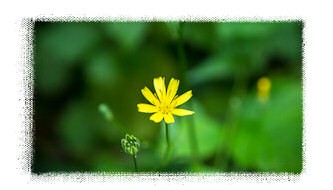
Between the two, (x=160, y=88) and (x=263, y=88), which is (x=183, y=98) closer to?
(x=160, y=88)

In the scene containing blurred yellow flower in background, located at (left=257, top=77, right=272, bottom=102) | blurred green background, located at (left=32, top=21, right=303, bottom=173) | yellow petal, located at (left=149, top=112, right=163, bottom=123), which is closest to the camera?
yellow petal, located at (left=149, top=112, right=163, bottom=123)

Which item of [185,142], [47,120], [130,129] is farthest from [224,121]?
[47,120]

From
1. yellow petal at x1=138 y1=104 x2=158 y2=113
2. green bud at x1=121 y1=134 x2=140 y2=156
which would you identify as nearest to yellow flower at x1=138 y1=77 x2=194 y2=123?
yellow petal at x1=138 y1=104 x2=158 y2=113

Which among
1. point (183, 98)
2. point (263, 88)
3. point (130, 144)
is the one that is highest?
point (263, 88)

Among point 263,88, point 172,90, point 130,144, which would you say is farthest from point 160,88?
point 263,88

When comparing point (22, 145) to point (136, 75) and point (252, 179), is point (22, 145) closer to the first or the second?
point (252, 179)

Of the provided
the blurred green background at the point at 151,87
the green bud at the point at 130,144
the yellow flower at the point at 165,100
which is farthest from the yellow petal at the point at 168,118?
the blurred green background at the point at 151,87

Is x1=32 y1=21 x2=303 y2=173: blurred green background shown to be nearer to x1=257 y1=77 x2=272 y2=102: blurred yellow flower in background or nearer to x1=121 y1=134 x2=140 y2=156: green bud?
x1=257 y1=77 x2=272 y2=102: blurred yellow flower in background

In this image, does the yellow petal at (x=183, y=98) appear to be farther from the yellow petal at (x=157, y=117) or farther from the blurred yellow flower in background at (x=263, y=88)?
the blurred yellow flower in background at (x=263, y=88)
